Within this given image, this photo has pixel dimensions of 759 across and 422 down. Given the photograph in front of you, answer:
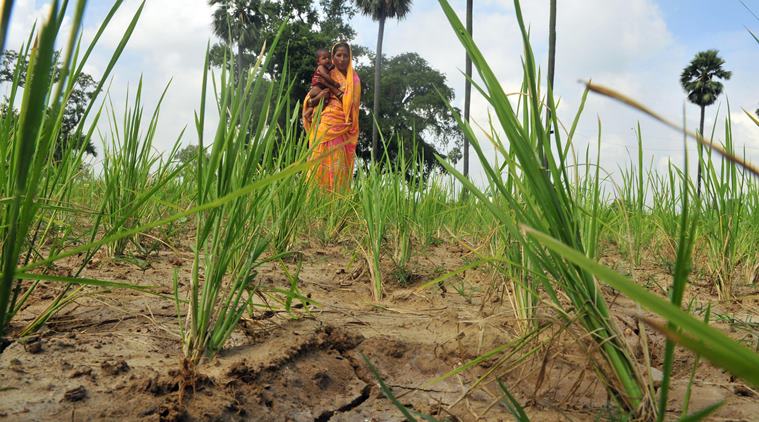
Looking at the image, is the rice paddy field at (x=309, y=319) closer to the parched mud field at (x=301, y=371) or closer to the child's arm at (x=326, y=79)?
the parched mud field at (x=301, y=371)

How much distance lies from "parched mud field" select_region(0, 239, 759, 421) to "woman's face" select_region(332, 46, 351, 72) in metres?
5.69

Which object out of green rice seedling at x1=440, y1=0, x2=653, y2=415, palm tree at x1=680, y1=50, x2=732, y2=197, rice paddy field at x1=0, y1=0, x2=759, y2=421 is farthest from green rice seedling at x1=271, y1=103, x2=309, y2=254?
palm tree at x1=680, y1=50, x2=732, y2=197

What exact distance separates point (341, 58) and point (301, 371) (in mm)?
6147

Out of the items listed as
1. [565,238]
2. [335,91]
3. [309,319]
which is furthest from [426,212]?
[335,91]

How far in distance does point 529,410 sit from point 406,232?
4.06ft

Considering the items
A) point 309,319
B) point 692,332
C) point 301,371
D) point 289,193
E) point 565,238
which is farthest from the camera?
point 289,193

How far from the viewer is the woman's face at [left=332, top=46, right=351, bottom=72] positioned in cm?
681

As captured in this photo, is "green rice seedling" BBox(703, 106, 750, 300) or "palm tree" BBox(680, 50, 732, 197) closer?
"green rice seedling" BBox(703, 106, 750, 300)

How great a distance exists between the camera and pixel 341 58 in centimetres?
684

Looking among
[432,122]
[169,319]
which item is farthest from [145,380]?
[432,122]

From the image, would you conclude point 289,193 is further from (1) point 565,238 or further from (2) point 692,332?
(2) point 692,332

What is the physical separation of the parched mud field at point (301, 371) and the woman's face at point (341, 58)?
5.69 meters

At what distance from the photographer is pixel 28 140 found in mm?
337

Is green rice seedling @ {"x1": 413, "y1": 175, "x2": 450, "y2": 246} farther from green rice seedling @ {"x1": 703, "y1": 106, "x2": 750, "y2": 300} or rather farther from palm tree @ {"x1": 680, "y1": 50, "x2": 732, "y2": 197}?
palm tree @ {"x1": 680, "y1": 50, "x2": 732, "y2": 197}
